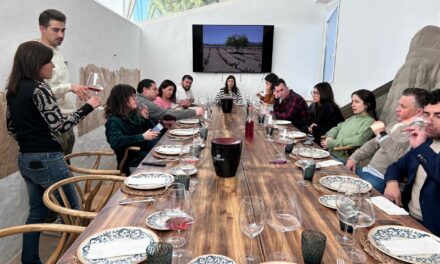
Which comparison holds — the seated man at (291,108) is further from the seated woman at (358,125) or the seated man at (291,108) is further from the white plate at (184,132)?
the white plate at (184,132)

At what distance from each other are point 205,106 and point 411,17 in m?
2.40

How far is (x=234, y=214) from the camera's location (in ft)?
4.65

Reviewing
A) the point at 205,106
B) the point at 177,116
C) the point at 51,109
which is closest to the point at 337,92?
the point at 205,106

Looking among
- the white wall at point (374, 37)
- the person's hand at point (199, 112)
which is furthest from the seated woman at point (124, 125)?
the white wall at point (374, 37)

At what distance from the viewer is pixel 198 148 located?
7.15 ft

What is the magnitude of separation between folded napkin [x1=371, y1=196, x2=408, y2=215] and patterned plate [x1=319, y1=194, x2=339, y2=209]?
0.19 metres

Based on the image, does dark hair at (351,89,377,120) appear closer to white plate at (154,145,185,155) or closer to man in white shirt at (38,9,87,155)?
white plate at (154,145,185,155)

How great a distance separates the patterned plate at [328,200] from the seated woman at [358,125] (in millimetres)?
1858

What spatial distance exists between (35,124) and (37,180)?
1.08ft

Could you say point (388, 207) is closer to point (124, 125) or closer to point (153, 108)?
point (124, 125)

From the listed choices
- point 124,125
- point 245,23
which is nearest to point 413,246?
point 124,125

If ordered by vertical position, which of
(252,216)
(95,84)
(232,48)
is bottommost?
(252,216)

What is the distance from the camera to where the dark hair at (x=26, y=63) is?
74.4 inches

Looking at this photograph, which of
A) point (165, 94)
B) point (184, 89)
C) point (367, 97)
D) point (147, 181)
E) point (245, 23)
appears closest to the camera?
point (147, 181)
